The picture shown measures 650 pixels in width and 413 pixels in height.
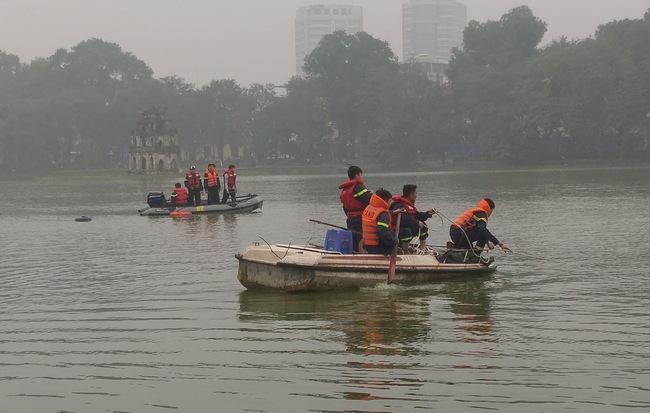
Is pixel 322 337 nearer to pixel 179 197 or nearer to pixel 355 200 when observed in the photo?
pixel 355 200

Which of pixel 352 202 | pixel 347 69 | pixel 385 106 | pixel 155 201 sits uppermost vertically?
pixel 347 69

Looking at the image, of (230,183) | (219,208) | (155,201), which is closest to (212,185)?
(230,183)

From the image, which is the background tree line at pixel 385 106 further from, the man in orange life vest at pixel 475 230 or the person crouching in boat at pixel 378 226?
the person crouching in boat at pixel 378 226

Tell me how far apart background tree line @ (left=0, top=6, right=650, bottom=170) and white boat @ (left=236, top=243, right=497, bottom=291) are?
77400 millimetres

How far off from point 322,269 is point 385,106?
97.1 metres

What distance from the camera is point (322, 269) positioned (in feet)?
51.0

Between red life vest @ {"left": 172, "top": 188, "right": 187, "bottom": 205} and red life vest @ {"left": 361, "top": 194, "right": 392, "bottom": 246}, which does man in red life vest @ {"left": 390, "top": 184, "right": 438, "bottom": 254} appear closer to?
red life vest @ {"left": 361, "top": 194, "right": 392, "bottom": 246}

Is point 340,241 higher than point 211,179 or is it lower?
lower

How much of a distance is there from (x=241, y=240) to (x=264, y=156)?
10413cm

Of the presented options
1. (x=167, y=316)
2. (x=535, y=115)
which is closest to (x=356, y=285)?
(x=167, y=316)

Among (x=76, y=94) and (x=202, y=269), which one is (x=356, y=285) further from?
(x=76, y=94)

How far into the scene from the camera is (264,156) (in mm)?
130875

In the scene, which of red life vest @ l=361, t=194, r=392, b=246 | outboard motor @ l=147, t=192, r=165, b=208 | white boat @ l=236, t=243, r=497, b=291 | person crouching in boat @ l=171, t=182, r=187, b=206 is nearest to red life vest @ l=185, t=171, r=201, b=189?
person crouching in boat @ l=171, t=182, r=187, b=206

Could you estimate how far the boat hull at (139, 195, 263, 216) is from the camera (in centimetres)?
3672
